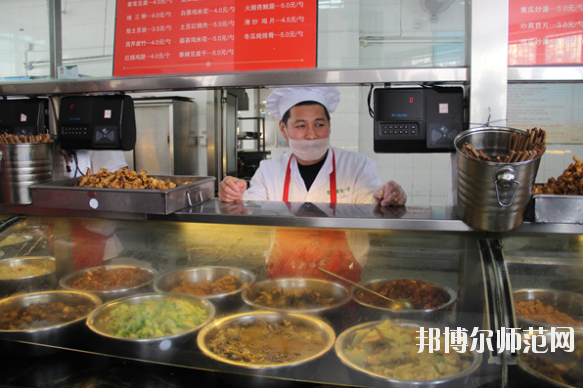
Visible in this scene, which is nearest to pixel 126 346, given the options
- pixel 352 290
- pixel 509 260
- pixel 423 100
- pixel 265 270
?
pixel 265 270

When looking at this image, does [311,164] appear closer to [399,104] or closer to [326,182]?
[326,182]

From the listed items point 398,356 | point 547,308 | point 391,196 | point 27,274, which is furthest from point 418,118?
point 27,274

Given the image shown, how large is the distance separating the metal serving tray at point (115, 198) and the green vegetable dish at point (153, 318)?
1.35 feet

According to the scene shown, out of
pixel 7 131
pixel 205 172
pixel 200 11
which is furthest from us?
pixel 205 172

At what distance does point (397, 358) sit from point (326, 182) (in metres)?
1.73

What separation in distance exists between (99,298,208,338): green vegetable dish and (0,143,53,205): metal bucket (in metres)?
0.78

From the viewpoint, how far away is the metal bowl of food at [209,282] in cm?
177

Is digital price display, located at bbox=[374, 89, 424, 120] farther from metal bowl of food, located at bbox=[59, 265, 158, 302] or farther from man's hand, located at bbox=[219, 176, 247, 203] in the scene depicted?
metal bowl of food, located at bbox=[59, 265, 158, 302]

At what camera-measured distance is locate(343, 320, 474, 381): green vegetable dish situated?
1389mm

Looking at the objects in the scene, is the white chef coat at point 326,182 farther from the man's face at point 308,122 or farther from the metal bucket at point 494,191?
the metal bucket at point 494,191

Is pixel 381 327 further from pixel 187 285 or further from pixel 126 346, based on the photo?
pixel 126 346

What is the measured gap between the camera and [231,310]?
1.71 metres

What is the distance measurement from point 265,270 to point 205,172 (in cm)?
422

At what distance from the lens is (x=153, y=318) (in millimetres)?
1702
